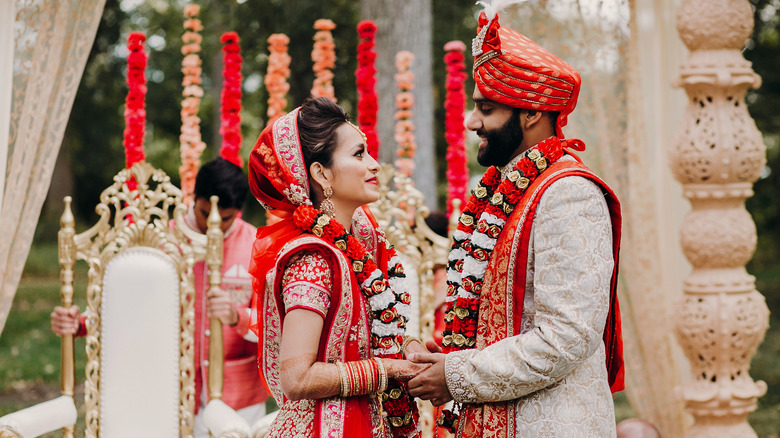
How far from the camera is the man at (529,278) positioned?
87.8 inches

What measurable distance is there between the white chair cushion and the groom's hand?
183cm

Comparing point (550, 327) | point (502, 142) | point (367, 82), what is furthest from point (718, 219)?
point (550, 327)

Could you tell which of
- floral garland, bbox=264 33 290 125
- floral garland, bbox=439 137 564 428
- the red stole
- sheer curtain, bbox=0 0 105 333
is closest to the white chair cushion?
sheer curtain, bbox=0 0 105 333

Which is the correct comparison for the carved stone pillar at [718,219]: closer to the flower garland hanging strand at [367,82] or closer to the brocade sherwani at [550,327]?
the flower garland hanging strand at [367,82]

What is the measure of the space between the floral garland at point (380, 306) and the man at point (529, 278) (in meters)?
0.11

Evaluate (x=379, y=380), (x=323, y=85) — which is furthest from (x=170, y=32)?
(x=379, y=380)

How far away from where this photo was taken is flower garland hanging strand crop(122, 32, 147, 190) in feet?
13.6

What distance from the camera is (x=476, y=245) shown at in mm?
2488

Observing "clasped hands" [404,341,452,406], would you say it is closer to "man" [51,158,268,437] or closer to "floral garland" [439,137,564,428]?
"floral garland" [439,137,564,428]

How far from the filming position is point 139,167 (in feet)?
12.8

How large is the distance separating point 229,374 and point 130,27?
14.5 m

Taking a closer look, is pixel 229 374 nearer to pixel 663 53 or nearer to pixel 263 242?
pixel 263 242

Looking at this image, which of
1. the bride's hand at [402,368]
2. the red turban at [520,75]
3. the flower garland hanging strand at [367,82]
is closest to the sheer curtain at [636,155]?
the flower garland hanging strand at [367,82]

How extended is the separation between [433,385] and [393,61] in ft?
14.1
